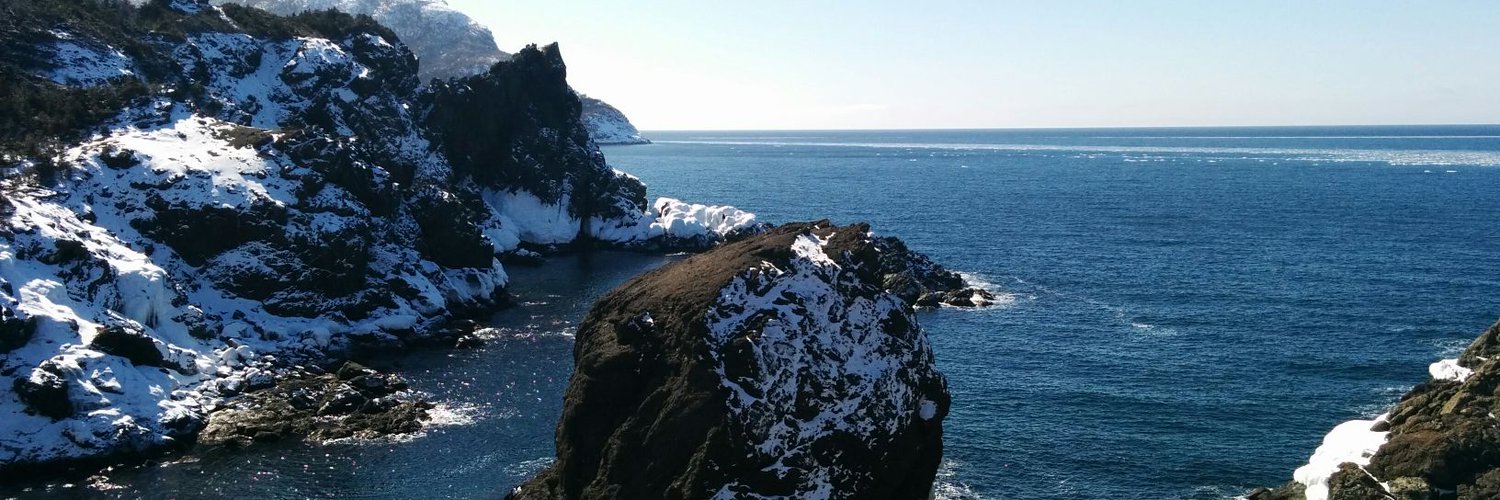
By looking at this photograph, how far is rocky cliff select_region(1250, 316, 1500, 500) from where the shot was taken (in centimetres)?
4072

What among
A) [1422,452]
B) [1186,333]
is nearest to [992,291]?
[1186,333]

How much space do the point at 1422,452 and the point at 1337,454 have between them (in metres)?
3.84

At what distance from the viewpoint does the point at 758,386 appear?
37.7m

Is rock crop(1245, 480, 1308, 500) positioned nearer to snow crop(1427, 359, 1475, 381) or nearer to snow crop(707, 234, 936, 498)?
snow crop(1427, 359, 1475, 381)

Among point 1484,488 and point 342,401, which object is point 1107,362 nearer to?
point 1484,488

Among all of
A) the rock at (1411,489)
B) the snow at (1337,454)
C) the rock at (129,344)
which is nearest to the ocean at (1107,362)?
the snow at (1337,454)

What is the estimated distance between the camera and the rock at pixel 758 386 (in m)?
37.4

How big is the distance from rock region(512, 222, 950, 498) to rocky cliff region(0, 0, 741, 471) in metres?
30.7

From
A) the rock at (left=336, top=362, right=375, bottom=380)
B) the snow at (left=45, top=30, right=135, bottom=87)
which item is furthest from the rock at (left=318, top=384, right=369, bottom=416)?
the snow at (left=45, top=30, right=135, bottom=87)

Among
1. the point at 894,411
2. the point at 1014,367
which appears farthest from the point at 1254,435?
the point at 894,411

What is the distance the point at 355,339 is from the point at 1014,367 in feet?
160

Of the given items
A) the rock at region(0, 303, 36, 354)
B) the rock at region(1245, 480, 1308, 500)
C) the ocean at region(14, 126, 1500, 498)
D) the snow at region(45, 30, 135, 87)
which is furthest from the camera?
the snow at region(45, 30, 135, 87)

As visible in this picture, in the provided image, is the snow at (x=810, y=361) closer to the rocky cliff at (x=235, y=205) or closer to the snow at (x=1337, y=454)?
the snow at (x=1337, y=454)

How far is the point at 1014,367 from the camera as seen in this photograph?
72625 millimetres
